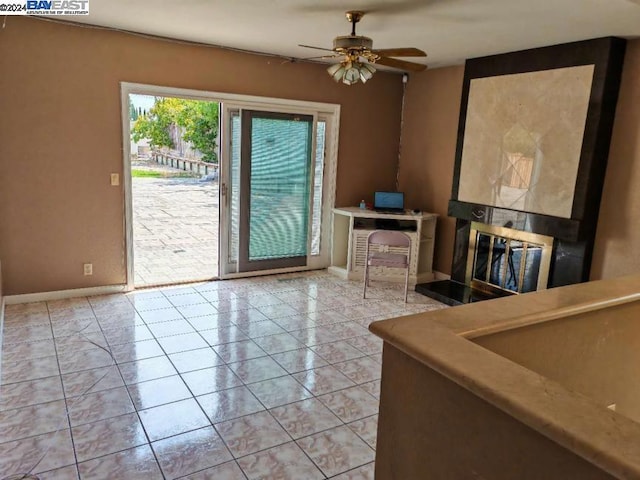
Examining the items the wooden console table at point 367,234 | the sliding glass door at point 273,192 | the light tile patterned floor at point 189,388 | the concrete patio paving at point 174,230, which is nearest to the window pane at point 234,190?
the sliding glass door at point 273,192

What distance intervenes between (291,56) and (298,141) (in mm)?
913

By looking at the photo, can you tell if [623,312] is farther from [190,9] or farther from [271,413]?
[190,9]

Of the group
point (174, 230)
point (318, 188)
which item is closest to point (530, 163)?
point (318, 188)

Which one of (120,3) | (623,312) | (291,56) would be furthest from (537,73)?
(120,3)

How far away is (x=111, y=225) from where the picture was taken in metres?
4.35

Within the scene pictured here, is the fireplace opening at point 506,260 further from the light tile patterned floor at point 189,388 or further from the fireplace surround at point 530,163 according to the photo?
the light tile patterned floor at point 189,388

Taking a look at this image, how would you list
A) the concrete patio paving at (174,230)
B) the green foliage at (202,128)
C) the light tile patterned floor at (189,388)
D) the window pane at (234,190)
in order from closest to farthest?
→ the light tile patterned floor at (189,388)
the window pane at (234,190)
the concrete patio paving at (174,230)
the green foliage at (202,128)

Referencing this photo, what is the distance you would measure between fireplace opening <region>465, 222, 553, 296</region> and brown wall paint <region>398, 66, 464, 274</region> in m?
0.48

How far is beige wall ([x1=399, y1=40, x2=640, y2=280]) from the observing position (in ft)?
12.1

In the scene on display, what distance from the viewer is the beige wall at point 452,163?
3695 millimetres

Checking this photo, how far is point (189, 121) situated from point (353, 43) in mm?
8351

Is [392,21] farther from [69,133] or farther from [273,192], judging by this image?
A: [69,133]

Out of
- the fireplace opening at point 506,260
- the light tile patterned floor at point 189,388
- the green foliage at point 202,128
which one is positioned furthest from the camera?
the green foliage at point 202,128

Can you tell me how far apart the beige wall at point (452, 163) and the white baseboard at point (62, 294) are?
357 cm
